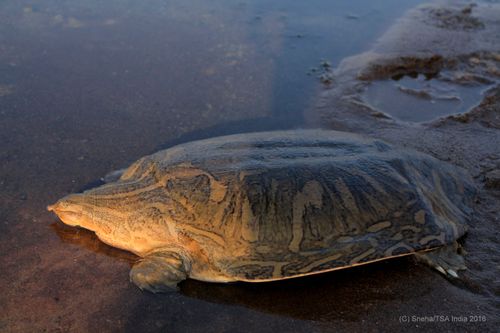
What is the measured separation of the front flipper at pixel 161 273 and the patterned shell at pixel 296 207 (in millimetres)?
178

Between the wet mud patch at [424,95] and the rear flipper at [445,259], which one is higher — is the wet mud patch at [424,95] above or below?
above

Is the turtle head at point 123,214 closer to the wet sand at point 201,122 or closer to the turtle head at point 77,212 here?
the turtle head at point 77,212

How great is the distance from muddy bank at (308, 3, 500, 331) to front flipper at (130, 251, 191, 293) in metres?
1.25

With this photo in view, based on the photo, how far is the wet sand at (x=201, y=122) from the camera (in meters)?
2.53

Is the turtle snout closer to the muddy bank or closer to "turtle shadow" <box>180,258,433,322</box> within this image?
"turtle shadow" <box>180,258,433,322</box>

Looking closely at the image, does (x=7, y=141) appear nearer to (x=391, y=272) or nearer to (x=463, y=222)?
(x=391, y=272)

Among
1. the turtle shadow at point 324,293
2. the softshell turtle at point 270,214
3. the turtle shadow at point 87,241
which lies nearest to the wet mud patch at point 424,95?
the softshell turtle at point 270,214

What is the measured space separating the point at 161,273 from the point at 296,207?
0.87 meters

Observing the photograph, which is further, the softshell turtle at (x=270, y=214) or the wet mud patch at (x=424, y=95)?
the wet mud patch at (x=424, y=95)

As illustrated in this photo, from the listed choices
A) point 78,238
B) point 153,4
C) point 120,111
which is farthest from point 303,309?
point 153,4

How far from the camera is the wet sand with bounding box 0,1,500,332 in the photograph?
2.53 metres

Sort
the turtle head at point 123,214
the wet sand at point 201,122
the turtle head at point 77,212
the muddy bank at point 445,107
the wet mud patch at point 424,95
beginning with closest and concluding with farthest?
the wet sand at point 201,122 → the muddy bank at point 445,107 → the turtle head at point 123,214 → the turtle head at point 77,212 → the wet mud patch at point 424,95

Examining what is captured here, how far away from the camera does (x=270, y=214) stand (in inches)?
103

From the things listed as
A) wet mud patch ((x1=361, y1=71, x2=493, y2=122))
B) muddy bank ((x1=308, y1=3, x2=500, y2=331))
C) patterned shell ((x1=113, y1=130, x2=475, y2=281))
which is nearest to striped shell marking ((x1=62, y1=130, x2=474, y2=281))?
patterned shell ((x1=113, y1=130, x2=475, y2=281))
